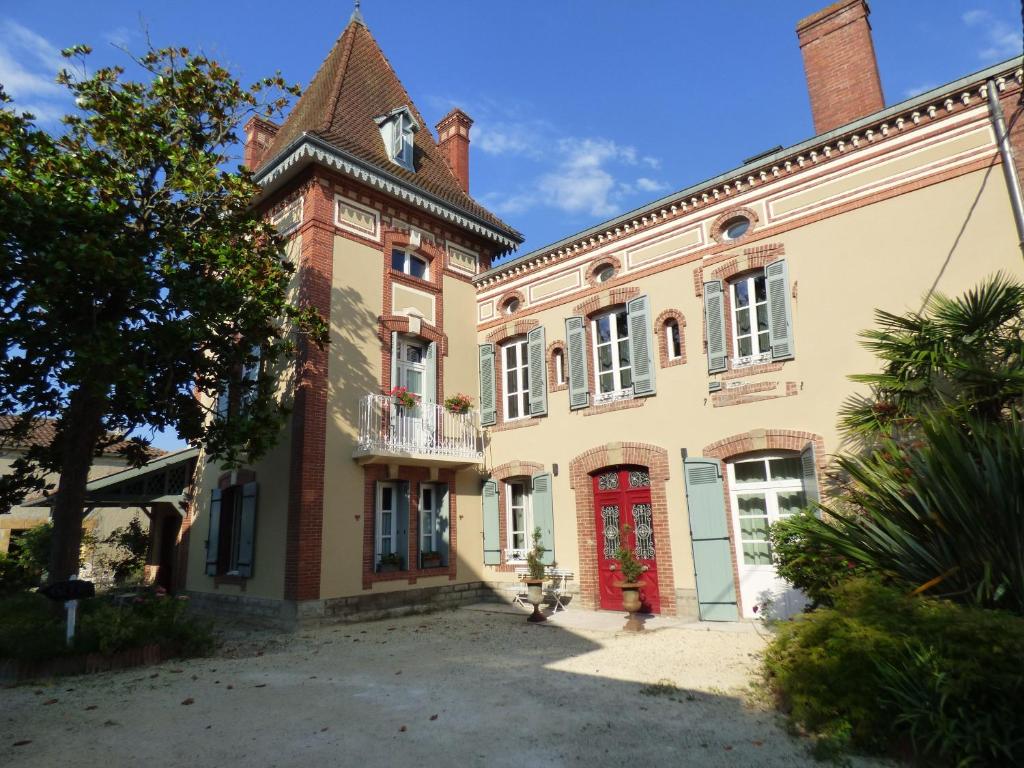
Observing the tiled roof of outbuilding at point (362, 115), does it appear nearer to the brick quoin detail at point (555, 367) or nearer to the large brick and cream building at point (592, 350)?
the large brick and cream building at point (592, 350)

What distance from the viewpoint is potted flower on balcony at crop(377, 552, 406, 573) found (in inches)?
431

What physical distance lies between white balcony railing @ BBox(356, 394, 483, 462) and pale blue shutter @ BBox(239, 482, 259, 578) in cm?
219

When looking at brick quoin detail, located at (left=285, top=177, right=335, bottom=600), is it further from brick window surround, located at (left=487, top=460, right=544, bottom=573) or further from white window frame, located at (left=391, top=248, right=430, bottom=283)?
brick window surround, located at (left=487, top=460, right=544, bottom=573)

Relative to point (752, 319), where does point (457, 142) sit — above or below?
above

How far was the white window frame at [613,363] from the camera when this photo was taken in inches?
436

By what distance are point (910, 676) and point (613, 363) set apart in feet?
25.5

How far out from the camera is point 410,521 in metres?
11.5

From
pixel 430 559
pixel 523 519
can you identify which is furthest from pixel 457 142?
pixel 430 559

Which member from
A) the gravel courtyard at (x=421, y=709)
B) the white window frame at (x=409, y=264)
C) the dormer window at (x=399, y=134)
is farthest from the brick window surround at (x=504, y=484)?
the dormer window at (x=399, y=134)

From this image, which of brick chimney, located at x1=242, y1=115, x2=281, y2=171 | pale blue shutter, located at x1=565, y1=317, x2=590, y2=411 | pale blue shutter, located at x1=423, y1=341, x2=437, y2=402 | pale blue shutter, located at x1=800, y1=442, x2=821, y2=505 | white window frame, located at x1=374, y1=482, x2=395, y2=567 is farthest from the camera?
brick chimney, located at x1=242, y1=115, x2=281, y2=171

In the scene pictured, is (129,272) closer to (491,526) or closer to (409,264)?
(409,264)

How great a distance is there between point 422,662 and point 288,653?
6.65 ft

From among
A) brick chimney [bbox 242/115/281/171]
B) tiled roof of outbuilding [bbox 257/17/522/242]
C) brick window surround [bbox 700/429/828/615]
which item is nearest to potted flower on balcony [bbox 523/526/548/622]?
brick window surround [bbox 700/429/828/615]

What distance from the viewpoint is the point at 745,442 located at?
927cm
